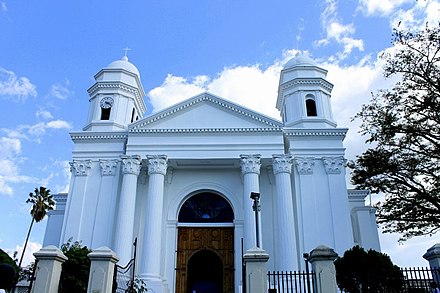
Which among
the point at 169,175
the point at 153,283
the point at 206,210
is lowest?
the point at 153,283

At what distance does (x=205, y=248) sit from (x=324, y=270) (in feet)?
39.2

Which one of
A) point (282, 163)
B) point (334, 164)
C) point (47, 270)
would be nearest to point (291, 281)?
point (47, 270)

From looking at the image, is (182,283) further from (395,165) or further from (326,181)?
(395,165)

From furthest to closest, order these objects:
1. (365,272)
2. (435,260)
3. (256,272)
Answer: (365,272), (435,260), (256,272)

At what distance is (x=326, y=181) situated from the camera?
70.3ft

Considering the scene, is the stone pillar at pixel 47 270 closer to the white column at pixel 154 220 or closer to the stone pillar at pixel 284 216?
the white column at pixel 154 220

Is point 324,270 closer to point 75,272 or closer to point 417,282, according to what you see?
point 417,282

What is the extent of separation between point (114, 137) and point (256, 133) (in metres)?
8.15

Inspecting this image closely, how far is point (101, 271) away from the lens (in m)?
10.9

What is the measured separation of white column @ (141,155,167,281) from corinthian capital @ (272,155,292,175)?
595cm

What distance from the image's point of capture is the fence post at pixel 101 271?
10.7 meters

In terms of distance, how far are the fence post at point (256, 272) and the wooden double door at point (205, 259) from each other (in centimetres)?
1066

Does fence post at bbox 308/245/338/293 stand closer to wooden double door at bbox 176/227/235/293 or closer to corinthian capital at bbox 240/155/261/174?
corinthian capital at bbox 240/155/261/174

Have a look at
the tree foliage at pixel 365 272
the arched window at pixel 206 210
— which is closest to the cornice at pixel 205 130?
the arched window at pixel 206 210
